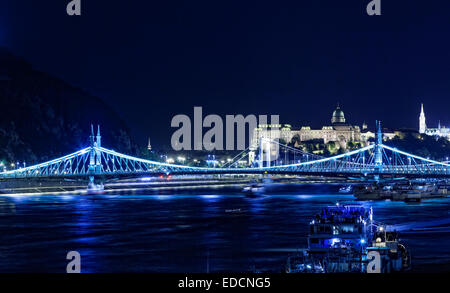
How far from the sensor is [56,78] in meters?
142

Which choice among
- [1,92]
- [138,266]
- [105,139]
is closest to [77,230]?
[138,266]

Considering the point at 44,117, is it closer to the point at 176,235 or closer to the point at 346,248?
the point at 176,235

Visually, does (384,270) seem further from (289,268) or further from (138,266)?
(138,266)

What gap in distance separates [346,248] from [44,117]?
301 ft

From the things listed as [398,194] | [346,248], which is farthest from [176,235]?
[398,194]

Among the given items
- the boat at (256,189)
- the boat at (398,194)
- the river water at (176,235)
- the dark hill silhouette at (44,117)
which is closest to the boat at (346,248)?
the river water at (176,235)

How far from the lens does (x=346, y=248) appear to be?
28.1 meters

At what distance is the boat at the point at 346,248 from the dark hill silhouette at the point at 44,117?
68159 mm

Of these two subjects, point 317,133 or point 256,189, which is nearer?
point 256,189

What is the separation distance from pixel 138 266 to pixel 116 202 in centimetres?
3619

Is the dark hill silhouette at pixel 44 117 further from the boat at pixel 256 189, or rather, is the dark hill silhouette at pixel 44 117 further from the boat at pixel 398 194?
the boat at pixel 398 194

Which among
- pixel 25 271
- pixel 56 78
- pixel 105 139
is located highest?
pixel 56 78

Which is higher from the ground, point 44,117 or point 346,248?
point 44,117

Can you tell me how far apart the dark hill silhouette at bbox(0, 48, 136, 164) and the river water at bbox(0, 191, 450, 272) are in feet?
140
